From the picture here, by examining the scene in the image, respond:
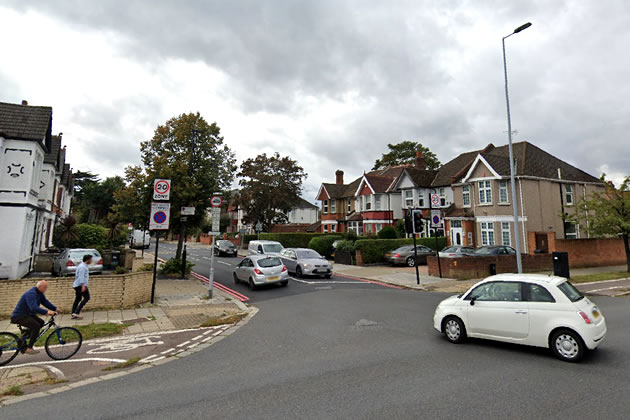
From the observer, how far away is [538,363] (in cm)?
584

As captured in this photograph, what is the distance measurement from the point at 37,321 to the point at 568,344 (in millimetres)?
9849

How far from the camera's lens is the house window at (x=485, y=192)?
27.4 m

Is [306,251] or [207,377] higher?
[306,251]

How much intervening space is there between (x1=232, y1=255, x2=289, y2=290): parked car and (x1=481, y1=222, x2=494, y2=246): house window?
19.4 metres

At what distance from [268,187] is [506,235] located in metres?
25.5

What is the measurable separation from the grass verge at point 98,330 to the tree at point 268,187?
31.3 meters

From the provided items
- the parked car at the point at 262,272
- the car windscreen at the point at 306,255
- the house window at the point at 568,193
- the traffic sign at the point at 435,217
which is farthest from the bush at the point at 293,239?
the house window at the point at 568,193

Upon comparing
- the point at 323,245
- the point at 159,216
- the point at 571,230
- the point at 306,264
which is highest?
the point at 571,230

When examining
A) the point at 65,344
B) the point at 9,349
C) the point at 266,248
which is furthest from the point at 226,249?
the point at 9,349

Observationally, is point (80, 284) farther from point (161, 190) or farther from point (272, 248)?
point (272, 248)

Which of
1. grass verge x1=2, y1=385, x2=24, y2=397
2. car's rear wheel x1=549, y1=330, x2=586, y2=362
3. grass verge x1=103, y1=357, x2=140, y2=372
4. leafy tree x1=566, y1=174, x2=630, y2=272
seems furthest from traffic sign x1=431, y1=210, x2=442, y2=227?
grass verge x1=2, y1=385, x2=24, y2=397

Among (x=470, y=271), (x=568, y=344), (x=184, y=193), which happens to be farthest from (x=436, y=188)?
(x=568, y=344)

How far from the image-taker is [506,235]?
86.3 feet

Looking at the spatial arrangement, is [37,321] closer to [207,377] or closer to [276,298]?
[207,377]
